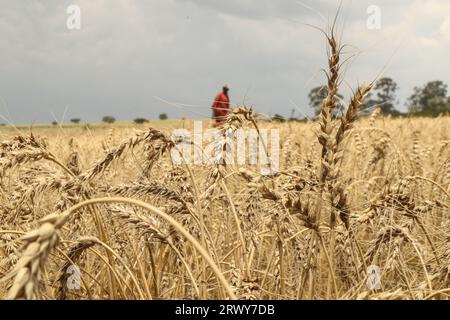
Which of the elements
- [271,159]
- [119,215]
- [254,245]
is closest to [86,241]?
[119,215]

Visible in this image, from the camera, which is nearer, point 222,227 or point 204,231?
point 204,231

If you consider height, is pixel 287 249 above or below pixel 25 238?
below

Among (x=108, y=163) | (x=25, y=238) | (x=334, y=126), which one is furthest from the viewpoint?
(x=108, y=163)

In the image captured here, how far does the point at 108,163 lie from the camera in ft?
7.03

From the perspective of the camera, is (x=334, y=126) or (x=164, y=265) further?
(x=164, y=265)

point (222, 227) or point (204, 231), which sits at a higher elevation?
point (204, 231)
